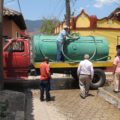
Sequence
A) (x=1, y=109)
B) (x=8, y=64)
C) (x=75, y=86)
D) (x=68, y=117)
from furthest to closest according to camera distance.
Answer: (x=75, y=86)
(x=8, y=64)
(x=68, y=117)
(x=1, y=109)

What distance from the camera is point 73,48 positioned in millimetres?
19547

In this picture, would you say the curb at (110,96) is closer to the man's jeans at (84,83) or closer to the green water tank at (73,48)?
the man's jeans at (84,83)

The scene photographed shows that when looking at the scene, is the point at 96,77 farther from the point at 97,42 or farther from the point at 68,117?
the point at 68,117

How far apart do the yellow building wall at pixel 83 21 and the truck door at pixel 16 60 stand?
33.2ft

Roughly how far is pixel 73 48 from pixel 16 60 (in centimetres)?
246

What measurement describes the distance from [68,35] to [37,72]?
79.5 inches

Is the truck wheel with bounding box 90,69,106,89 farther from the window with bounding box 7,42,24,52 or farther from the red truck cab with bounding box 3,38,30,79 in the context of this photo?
the window with bounding box 7,42,24,52

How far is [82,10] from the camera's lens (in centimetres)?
2897

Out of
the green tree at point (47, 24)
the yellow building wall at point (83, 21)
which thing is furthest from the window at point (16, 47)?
the green tree at point (47, 24)

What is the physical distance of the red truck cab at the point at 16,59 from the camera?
18723 millimetres

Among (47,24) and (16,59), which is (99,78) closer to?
(16,59)

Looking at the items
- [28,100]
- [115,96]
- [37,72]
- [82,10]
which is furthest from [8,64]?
[82,10]

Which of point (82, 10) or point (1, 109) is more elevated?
point (82, 10)

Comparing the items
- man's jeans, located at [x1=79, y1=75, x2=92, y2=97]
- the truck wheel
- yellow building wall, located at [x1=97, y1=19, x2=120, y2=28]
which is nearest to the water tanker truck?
the truck wheel
